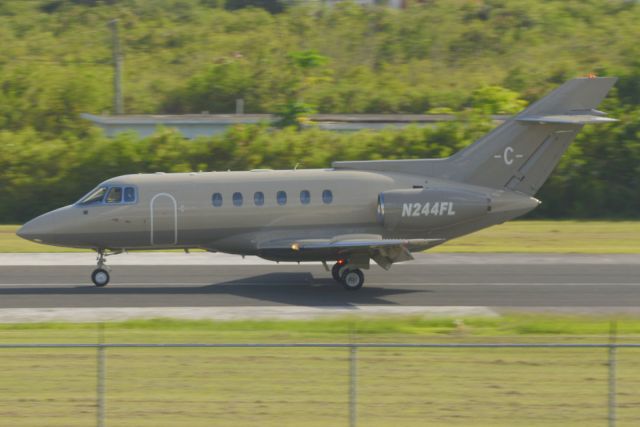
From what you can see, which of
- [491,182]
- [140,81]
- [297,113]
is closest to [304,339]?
[491,182]

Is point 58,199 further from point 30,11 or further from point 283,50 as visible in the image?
point 30,11

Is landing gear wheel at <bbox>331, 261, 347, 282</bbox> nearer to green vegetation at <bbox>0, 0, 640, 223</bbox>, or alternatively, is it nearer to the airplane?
the airplane

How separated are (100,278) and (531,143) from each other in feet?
36.4

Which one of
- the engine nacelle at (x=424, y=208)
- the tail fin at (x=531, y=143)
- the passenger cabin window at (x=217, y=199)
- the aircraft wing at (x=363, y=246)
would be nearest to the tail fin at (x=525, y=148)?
the tail fin at (x=531, y=143)

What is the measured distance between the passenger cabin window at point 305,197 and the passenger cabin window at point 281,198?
387 mm

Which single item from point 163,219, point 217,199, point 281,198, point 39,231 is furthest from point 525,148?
point 39,231

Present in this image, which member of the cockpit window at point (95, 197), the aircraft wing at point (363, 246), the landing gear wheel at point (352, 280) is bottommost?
the landing gear wheel at point (352, 280)

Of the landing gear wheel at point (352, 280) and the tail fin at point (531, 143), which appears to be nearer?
the landing gear wheel at point (352, 280)

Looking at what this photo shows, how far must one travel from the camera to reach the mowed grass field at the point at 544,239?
31047mm

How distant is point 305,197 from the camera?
2369 centimetres

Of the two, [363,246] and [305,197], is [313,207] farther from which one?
[363,246]

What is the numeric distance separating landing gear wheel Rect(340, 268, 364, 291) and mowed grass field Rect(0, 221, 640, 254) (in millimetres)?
7727

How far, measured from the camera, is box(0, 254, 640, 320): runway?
2198cm
